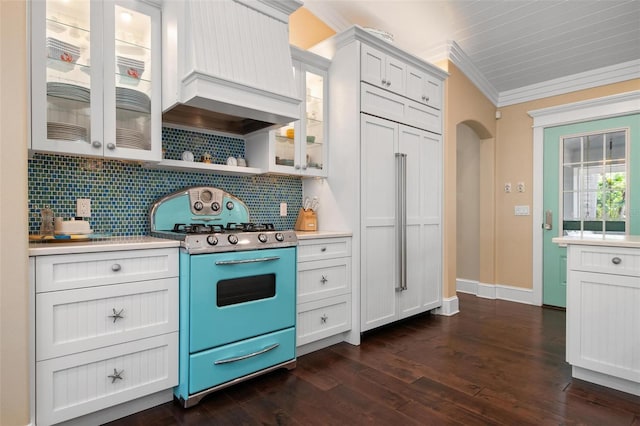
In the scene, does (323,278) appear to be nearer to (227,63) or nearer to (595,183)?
(227,63)

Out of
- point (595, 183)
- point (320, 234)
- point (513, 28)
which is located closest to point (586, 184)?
point (595, 183)

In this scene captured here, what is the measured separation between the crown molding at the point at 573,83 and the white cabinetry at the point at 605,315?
2778mm

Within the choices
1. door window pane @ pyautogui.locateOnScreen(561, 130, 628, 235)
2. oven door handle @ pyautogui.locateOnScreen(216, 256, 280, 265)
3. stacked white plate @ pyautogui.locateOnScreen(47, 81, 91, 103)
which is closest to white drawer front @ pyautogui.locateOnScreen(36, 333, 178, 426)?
oven door handle @ pyautogui.locateOnScreen(216, 256, 280, 265)

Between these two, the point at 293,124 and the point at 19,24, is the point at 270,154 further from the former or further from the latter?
the point at 19,24

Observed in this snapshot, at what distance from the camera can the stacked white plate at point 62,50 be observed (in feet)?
6.31

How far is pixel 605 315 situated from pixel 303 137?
8.03ft

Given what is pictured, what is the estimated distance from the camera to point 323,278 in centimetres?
285

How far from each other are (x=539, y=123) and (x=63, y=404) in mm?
5175

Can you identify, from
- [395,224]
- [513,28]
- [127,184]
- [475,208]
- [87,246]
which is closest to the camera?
[87,246]

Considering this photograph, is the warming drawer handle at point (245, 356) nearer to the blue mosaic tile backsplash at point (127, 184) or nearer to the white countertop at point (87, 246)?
the white countertop at point (87, 246)

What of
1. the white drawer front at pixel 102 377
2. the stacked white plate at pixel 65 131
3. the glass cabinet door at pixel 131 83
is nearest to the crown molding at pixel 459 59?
the glass cabinet door at pixel 131 83

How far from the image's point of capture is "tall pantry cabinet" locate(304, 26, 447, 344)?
307cm

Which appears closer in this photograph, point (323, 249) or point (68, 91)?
point (68, 91)

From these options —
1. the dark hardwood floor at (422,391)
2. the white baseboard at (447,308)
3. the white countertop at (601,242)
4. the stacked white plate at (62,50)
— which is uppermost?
the stacked white plate at (62,50)
